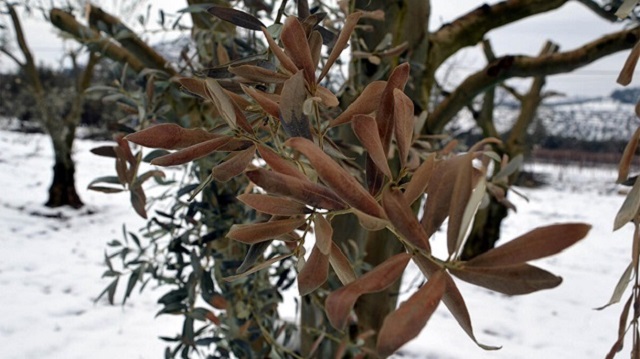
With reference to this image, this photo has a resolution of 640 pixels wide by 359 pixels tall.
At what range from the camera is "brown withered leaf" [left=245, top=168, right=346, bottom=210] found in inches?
8.0

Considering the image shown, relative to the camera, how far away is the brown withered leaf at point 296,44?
25 centimetres

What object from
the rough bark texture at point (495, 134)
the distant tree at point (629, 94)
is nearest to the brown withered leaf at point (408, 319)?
the rough bark texture at point (495, 134)

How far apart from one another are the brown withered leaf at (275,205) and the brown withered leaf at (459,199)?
8 cm

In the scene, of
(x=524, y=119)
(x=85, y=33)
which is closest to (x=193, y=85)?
(x=85, y=33)

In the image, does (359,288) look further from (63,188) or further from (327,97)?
(63,188)

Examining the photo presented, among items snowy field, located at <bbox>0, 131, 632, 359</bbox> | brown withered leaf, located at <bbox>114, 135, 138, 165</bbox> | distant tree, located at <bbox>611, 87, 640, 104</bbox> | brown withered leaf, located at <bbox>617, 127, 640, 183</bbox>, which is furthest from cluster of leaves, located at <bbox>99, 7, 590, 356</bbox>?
distant tree, located at <bbox>611, 87, 640, 104</bbox>

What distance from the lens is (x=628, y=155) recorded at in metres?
0.31

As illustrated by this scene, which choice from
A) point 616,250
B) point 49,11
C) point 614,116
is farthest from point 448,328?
point 614,116

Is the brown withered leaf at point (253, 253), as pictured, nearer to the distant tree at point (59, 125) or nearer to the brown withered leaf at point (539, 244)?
the brown withered leaf at point (539, 244)

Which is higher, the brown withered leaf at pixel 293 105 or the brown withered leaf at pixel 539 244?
the brown withered leaf at pixel 293 105

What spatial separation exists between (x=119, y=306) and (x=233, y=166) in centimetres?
266

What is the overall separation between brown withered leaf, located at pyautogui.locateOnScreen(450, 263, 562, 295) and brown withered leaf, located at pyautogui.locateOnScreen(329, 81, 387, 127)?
13 cm

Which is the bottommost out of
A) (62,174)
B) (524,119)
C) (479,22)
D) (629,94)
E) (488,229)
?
(62,174)

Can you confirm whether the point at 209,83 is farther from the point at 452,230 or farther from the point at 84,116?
the point at 84,116
